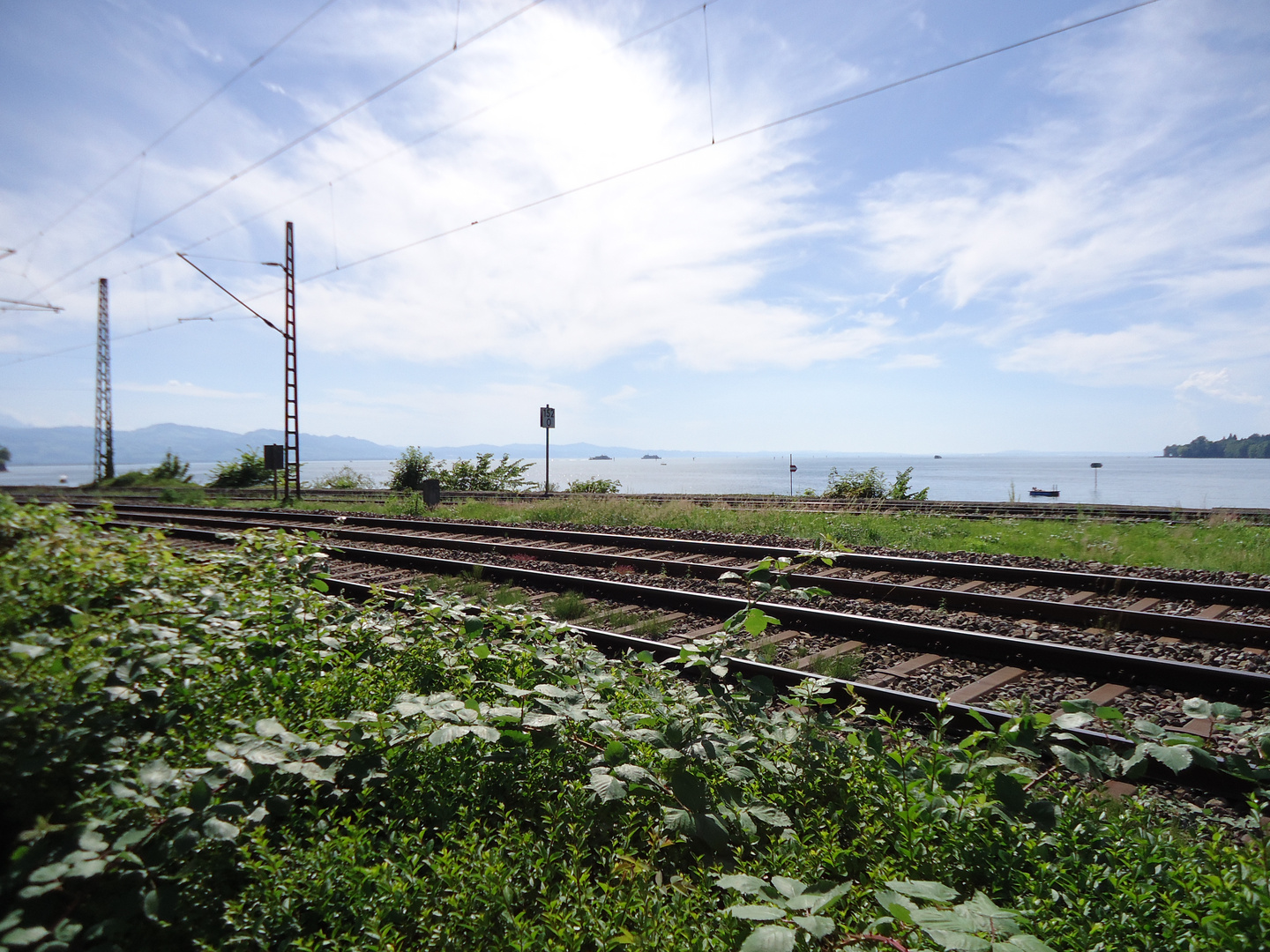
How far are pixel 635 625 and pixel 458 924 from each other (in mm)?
4694

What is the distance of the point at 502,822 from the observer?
2299 mm

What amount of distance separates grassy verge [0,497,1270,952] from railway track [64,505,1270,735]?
0.61 m

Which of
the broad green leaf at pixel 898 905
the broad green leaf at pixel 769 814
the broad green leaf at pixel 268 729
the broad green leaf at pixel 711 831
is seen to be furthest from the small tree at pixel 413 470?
the broad green leaf at pixel 898 905

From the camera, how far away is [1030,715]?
7.00 feet

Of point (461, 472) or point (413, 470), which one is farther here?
point (461, 472)

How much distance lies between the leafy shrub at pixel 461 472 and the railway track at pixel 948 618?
1930cm

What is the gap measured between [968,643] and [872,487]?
17168mm

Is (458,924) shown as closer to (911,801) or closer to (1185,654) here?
(911,801)

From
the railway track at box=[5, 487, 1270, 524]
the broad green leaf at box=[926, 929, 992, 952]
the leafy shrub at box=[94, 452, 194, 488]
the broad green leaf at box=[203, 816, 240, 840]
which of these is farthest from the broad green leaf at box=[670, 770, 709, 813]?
the leafy shrub at box=[94, 452, 194, 488]

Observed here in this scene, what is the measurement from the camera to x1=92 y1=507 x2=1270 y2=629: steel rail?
5.79m

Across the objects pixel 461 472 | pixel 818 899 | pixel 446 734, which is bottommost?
pixel 818 899

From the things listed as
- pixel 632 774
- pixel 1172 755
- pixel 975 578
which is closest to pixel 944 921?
pixel 632 774

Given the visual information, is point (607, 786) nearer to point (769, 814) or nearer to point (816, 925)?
point (769, 814)

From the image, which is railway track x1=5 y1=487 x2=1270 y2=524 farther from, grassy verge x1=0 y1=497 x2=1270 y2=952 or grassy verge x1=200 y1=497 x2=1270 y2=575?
grassy verge x1=0 y1=497 x2=1270 y2=952
